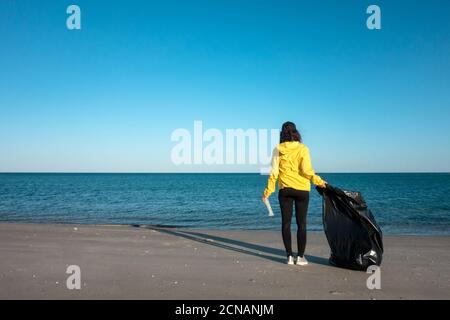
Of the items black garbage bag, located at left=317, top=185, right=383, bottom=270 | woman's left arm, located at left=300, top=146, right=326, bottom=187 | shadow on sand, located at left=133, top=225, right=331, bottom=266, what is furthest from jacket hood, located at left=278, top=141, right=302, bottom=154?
shadow on sand, located at left=133, top=225, right=331, bottom=266

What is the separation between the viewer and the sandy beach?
12.5 ft

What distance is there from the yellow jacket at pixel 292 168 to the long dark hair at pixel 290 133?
0.21 feet

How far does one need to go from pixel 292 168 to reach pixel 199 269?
75.4 inches

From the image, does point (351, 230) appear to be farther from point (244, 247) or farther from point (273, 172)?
point (244, 247)

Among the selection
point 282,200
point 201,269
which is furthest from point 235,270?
point 282,200

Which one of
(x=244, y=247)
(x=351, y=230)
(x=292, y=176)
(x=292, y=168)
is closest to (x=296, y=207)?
(x=292, y=176)

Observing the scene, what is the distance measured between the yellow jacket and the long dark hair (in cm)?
6

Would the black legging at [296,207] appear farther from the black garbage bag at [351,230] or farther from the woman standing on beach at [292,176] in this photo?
the black garbage bag at [351,230]

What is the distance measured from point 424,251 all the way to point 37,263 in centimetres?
640

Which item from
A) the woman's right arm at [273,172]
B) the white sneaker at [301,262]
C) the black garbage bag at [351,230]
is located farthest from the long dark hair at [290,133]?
the white sneaker at [301,262]

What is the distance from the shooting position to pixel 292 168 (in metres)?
4.94

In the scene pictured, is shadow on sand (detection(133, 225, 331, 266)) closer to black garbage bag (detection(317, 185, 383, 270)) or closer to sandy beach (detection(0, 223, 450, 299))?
sandy beach (detection(0, 223, 450, 299))

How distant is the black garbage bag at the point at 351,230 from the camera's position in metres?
4.68
